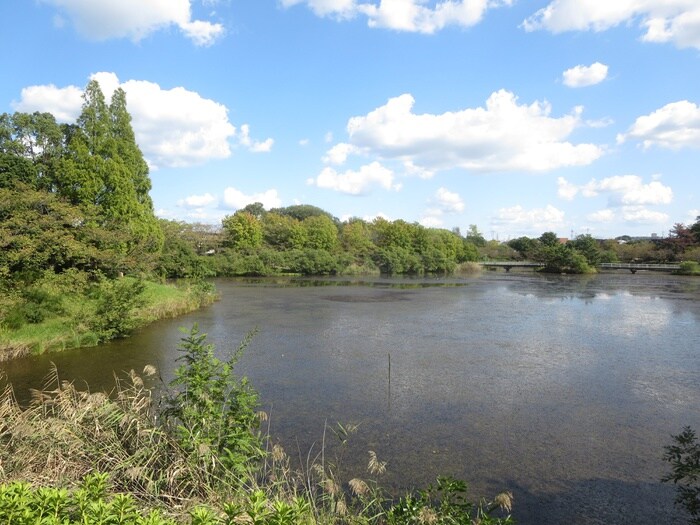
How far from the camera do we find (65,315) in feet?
49.0

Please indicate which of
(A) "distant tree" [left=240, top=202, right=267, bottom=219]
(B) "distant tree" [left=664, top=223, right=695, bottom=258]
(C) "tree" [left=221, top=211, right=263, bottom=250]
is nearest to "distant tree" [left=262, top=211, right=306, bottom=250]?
(C) "tree" [left=221, top=211, right=263, bottom=250]

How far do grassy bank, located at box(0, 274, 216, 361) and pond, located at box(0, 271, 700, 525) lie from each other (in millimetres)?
646

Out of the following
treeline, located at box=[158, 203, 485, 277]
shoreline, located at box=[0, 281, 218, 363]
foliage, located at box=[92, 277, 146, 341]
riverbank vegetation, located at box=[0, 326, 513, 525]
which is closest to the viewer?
riverbank vegetation, located at box=[0, 326, 513, 525]

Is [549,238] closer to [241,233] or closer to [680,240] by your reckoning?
[680,240]

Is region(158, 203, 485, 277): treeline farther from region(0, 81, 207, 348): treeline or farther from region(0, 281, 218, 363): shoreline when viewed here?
region(0, 281, 218, 363): shoreline

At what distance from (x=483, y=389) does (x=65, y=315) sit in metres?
13.1

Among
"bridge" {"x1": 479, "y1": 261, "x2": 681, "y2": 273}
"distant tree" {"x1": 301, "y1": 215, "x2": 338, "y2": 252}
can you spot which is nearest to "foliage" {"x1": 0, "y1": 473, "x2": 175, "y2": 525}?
"distant tree" {"x1": 301, "y1": 215, "x2": 338, "y2": 252}

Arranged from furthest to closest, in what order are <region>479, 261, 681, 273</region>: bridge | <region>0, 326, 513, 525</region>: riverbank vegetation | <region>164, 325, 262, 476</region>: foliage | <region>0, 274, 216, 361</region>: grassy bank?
<region>479, 261, 681, 273</region>: bridge < <region>0, 274, 216, 361</region>: grassy bank < <region>164, 325, 262, 476</region>: foliage < <region>0, 326, 513, 525</region>: riverbank vegetation

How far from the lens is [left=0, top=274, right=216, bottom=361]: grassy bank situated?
13.1m

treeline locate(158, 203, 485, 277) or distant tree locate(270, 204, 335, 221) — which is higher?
distant tree locate(270, 204, 335, 221)

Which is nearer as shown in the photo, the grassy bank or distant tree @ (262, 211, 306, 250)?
the grassy bank

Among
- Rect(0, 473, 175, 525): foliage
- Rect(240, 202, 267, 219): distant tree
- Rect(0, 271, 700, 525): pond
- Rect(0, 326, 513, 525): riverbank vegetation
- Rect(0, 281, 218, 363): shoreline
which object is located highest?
Rect(240, 202, 267, 219): distant tree

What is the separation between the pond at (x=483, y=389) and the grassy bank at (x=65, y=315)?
65 cm

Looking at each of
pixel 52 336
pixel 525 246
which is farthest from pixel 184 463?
pixel 525 246
